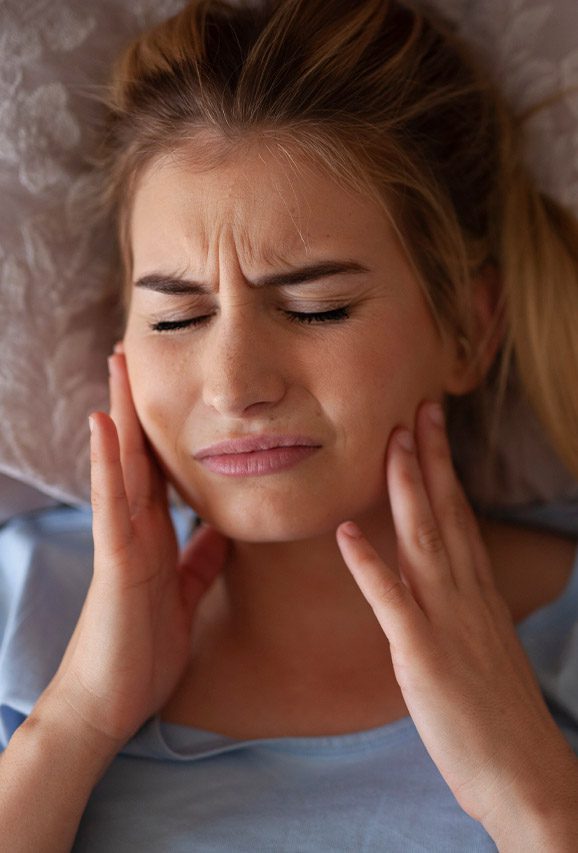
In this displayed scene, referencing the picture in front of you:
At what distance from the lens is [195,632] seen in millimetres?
1726

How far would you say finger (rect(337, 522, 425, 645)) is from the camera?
135 centimetres

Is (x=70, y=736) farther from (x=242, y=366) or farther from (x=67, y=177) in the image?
(x=67, y=177)

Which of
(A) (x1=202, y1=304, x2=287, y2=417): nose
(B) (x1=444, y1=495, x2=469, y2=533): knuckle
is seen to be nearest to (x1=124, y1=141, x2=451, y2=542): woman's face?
(A) (x1=202, y1=304, x2=287, y2=417): nose

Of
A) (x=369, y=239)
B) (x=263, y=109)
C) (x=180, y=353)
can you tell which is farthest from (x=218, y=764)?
(x=263, y=109)

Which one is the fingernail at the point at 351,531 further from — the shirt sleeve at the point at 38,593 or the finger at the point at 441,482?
the shirt sleeve at the point at 38,593

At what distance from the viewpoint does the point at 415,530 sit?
146 centimetres

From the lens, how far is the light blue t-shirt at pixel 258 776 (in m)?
1.37

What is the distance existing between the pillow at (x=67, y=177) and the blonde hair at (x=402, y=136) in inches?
2.5

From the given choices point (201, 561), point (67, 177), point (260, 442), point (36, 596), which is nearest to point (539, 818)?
point (260, 442)

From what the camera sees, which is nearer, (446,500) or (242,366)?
(242,366)

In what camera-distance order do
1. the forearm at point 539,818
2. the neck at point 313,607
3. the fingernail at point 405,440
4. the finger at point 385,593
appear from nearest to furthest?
the forearm at point 539,818, the finger at point 385,593, the fingernail at point 405,440, the neck at point 313,607

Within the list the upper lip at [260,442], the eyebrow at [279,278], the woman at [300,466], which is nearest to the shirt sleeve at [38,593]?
the woman at [300,466]

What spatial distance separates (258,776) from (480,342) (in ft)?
2.59

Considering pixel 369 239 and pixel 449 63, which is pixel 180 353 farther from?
pixel 449 63
